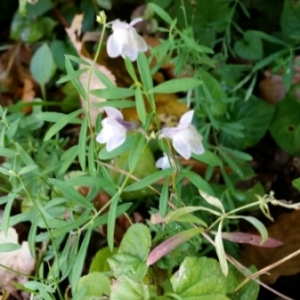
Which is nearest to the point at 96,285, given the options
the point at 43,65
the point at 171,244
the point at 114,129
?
the point at 171,244

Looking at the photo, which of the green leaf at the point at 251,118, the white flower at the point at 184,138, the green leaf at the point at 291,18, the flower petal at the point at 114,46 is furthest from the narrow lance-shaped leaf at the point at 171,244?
the green leaf at the point at 291,18

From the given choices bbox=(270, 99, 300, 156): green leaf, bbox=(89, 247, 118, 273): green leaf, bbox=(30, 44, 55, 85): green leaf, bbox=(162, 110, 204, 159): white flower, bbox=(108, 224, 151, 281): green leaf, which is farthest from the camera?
bbox=(30, 44, 55, 85): green leaf

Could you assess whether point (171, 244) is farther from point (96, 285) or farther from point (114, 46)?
point (114, 46)

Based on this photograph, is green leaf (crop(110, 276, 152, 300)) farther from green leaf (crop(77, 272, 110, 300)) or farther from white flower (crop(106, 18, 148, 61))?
white flower (crop(106, 18, 148, 61))

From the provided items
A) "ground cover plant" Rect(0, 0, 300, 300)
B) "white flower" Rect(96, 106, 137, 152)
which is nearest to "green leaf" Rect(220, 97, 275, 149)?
"ground cover plant" Rect(0, 0, 300, 300)

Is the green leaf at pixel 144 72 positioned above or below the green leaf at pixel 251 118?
above

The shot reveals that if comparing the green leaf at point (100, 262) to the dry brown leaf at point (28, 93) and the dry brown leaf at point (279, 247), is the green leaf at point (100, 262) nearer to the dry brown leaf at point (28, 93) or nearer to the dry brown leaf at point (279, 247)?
the dry brown leaf at point (279, 247)

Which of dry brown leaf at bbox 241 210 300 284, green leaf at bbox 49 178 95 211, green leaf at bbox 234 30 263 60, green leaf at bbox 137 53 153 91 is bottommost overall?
dry brown leaf at bbox 241 210 300 284
